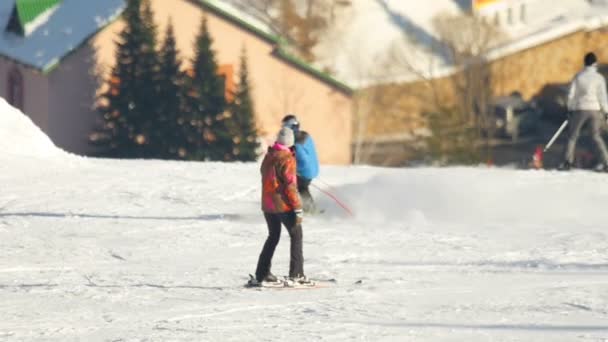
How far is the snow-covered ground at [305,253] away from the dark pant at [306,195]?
0.18 m

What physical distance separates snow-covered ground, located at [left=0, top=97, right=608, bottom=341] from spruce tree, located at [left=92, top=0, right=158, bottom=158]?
58.8ft

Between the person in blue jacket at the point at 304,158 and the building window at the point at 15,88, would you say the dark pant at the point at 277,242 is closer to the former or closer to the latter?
the person in blue jacket at the point at 304,158

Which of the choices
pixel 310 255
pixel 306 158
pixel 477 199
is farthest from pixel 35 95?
pixel 310 255

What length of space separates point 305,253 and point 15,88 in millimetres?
30856

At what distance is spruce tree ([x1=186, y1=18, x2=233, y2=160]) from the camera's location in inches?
1807

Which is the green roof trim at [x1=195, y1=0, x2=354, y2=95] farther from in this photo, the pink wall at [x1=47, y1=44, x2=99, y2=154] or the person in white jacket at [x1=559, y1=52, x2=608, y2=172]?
the person in white jacket at [x1=559, y1=52, x2=608, y2=172]

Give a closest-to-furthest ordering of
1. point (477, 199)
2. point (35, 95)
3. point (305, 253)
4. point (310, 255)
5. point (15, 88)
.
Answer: point (310, 255) < point (305, 253) < point (477, 199) < point (35, 95) < point (15, 88)

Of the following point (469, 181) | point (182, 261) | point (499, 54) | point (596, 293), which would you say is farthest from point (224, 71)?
point (596, 293)

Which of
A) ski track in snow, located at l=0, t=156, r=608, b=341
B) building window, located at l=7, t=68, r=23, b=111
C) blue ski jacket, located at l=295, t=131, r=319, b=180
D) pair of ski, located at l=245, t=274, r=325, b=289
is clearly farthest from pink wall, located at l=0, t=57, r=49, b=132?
pair of ski, located at l=245, t=274, r=325, b=289

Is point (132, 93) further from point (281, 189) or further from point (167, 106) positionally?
point (281, 189)

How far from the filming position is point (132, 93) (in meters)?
46.8

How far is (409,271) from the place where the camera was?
18047 millimetres

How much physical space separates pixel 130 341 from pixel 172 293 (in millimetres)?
2481

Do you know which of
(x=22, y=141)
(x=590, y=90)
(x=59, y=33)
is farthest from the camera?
(x=59, y=33)
